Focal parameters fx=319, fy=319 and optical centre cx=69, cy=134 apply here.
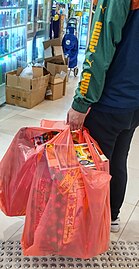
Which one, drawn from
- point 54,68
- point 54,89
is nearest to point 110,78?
point 54,89

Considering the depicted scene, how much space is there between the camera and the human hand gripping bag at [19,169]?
4.68 ft

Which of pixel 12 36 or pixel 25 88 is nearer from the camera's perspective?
pixel 25 88

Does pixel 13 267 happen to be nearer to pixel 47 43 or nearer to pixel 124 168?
pixel 124 168

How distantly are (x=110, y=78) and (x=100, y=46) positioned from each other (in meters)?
0.16

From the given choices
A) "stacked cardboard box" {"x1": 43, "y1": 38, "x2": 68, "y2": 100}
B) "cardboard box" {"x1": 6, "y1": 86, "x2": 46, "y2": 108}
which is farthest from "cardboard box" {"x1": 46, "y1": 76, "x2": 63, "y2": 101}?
"cardboard box" {"x1": 6, "y1": 86, "x2": 46, "y2": 108}

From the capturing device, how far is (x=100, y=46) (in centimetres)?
117

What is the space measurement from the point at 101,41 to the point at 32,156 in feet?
1.80

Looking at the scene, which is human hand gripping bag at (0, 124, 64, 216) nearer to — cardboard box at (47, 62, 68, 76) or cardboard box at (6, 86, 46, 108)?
cardboard box at (6, 86, 46, 108)

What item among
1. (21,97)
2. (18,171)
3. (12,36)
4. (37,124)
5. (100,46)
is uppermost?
(100,46)

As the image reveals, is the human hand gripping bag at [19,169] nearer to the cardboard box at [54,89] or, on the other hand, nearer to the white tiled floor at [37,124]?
the white tiled floor at [37,124]

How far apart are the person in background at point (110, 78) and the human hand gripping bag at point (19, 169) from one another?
202 mm

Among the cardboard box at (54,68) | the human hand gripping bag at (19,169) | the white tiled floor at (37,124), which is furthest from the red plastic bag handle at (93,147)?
the cardboard box at (54,68)

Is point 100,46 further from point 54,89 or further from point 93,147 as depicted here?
point 54,89

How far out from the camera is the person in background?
3.72ft
